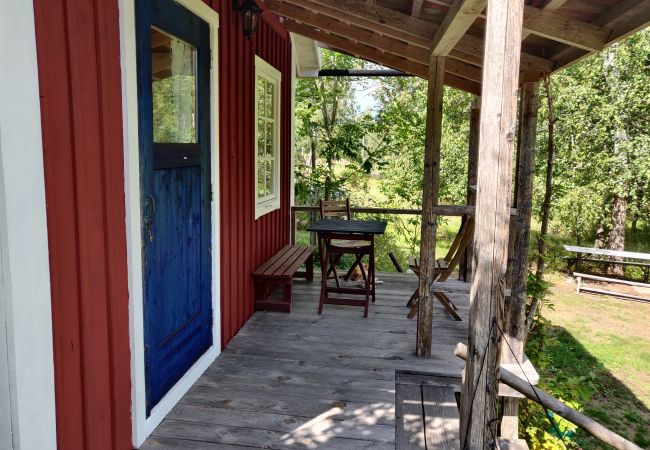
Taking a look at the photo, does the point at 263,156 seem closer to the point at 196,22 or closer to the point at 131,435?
the point at 196,22

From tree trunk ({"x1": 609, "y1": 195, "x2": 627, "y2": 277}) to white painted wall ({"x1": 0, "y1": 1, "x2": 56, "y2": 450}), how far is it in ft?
36.6

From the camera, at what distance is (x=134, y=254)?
238 cm

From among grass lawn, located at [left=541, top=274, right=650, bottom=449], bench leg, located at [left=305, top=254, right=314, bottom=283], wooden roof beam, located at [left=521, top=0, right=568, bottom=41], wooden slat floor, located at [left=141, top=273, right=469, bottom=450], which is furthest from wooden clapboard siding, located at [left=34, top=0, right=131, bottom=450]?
grass lawn, located at [left=541, top=274, right=650, bottom=449]

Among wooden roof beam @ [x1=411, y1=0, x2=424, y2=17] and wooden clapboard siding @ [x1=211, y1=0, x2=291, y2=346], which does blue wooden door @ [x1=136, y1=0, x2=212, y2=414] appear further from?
wooden roof beam @ [x1=411, y1=0, x2=424, y2=17]

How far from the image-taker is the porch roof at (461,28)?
2.79m

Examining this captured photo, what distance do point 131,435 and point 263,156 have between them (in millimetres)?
3236

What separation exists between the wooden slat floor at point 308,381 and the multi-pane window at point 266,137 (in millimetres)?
1221

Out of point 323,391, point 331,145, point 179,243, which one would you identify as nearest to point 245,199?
point 179,243

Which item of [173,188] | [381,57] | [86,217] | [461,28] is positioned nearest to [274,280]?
[173,188]

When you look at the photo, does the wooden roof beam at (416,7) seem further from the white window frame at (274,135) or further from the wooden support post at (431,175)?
the white window frame at (274,135)

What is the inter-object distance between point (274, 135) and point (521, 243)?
9.69 feet

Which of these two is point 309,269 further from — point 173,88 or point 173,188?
point 173,88

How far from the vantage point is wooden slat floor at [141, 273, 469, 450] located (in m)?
2.70

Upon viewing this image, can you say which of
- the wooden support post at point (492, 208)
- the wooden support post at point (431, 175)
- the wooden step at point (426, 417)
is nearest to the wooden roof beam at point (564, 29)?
the wooden support post at point (431, 175)
